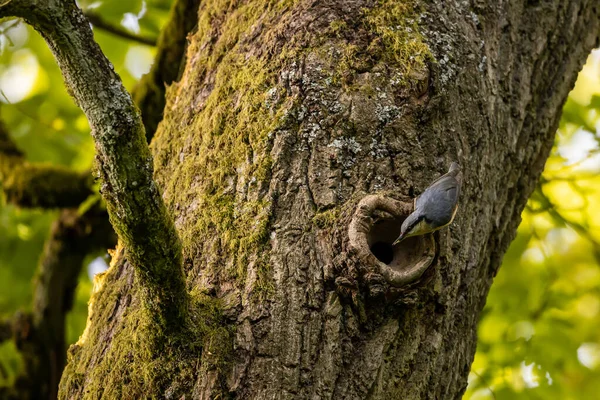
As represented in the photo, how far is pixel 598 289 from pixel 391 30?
2.40m

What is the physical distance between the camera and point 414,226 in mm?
1543

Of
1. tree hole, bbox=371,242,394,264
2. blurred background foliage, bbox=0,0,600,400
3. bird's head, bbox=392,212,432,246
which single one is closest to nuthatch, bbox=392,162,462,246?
bird's head, bbox=392,212,432,246

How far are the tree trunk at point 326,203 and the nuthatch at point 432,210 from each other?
0.08 metres

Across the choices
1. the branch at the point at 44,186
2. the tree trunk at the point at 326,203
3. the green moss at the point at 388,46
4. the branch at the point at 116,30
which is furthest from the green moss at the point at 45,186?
the green moss at the point at 388,46

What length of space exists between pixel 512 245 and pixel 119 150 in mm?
2903

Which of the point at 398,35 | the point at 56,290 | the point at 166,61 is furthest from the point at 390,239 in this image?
the point at 56,290

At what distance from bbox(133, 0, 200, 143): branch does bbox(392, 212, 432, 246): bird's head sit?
1656mm

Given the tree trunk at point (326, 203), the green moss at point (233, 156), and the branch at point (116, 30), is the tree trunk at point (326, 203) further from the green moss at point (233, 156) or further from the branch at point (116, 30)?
the branch at point (116, 30)

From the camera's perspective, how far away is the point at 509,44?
217 cm

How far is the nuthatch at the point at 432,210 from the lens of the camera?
152cm

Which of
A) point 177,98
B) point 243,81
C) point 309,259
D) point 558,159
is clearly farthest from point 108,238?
point 558,159

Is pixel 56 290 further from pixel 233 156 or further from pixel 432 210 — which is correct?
pixel 432 210

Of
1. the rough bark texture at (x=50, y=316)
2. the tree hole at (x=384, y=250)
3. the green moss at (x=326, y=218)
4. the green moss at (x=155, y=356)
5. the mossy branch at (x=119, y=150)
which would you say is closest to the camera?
the mossy branch at (x=119, y=150)

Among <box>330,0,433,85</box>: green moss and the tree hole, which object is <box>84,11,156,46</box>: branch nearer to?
<box>330,0,433,85</box>: green moss
